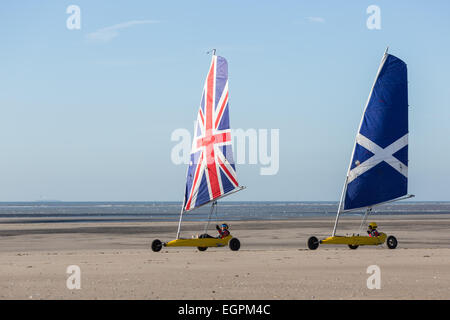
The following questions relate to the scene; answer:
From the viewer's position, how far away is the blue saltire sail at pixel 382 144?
3014 cm

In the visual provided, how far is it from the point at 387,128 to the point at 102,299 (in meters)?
19.0

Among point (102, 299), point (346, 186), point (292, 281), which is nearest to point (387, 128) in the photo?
point (346, 186)

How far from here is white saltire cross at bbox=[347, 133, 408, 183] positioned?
30172 mm

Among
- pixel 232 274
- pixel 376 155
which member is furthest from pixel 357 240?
pixel 232 274

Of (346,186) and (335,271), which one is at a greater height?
(346,186)

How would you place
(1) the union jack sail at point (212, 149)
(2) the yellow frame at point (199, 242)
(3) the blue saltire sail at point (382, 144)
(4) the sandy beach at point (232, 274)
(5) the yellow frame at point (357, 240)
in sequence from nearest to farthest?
(4) the sandy beach at point (232, 274) → (2) the yellow frame at point (199, 242) → (5) the yellow frame at point (357, 240) → (1) the union jack sail at point (212, 149) → (3) the blue saltire sail at point (382, 144)

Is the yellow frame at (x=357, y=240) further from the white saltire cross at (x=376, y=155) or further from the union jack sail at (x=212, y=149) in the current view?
the union jack sail at (x=212, y=149)

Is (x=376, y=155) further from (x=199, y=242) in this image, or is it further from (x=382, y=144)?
(x=199, y=242)

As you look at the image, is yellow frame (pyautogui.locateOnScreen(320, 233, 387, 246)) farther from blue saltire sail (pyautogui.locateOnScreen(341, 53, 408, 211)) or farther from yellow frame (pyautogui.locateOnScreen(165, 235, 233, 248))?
yellow frame (pyautogui.locateOnScreen(165, 235, 233, 248))

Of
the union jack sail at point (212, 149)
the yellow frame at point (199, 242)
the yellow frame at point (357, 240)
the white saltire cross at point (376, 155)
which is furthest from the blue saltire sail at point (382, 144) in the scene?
the yellow frame at point (199, 242)

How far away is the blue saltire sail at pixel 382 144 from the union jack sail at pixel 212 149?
566 centimetres

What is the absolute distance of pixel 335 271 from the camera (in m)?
19.8

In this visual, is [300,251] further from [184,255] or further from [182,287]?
[182,287]
